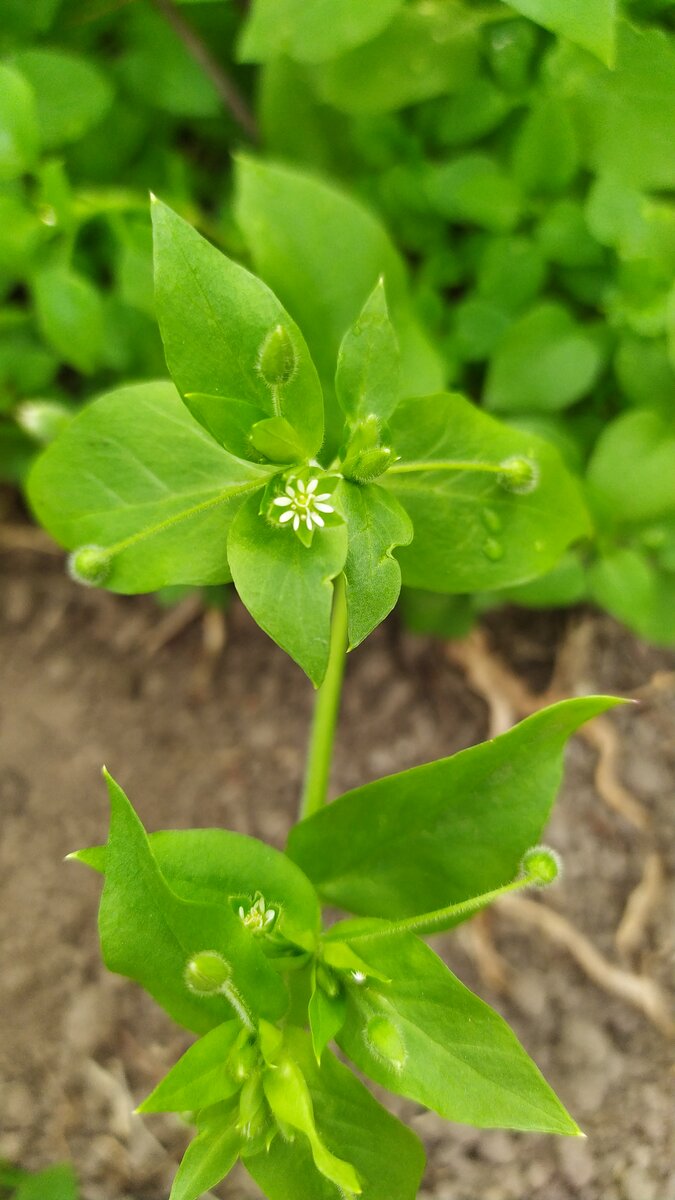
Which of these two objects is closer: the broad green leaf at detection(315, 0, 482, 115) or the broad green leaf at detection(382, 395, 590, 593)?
the broad green leaf at detection(382, 395, 590, 593)

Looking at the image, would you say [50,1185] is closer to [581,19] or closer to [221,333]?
[221,333]

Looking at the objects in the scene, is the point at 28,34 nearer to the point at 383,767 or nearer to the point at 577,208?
the point at 577,208

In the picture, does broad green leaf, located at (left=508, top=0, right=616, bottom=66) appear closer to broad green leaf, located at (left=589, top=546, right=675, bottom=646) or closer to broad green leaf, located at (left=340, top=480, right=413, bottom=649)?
broad green leaf, located at (left=340, top=480, right=413, bottom=649)

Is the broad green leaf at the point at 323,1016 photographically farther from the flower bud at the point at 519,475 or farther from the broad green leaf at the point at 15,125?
the broad green leaf at the point at 15,125

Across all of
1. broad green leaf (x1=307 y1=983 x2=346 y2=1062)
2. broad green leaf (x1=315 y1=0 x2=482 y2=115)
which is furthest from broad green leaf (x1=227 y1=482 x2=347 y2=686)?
broad green leaf (x1=315 y1=0 x2=482 y2=115)

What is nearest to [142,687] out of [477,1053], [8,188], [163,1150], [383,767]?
[383,767]

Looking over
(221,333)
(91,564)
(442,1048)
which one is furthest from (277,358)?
(442,1048)
